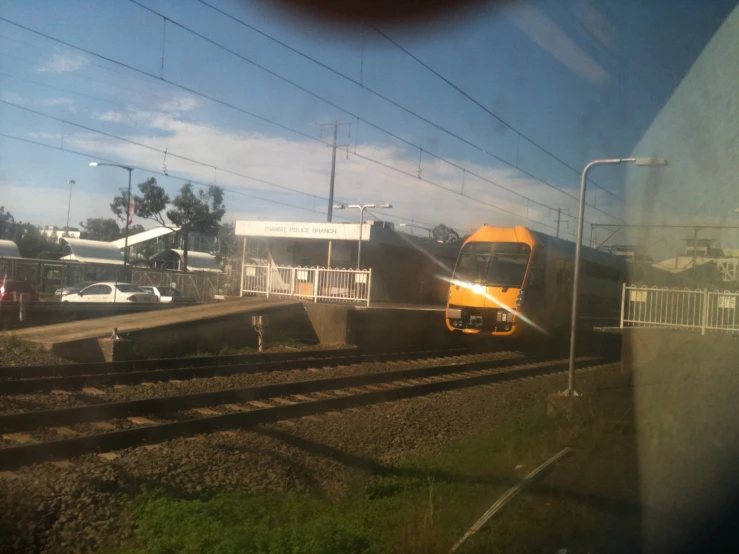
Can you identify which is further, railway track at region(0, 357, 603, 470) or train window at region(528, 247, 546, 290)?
train window at region(528, 247, 546, 290)

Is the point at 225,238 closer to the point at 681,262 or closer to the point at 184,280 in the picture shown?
the point at 184,280

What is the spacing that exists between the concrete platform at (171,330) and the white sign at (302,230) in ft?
25.5

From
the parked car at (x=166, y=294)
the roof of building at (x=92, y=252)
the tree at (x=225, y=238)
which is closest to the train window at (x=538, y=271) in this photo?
the parked car at (x=166, y=294)

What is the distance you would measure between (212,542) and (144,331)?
11.6 metres

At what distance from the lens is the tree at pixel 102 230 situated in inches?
2950

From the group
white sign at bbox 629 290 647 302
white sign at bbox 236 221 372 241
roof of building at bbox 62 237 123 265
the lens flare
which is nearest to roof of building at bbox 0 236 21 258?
roof of building at bbox 62 237 123 265

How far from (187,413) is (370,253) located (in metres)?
20.9

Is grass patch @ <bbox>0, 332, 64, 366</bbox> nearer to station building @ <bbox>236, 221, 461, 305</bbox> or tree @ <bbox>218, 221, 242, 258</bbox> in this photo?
station building @ <bbox>236, 221, 461, 305</bbox>

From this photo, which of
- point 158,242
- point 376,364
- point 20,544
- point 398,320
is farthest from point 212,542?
point 158,242

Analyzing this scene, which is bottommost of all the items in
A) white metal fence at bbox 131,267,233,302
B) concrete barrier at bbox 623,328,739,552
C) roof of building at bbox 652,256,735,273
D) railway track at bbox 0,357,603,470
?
railway track at bbox 0,357,603,470

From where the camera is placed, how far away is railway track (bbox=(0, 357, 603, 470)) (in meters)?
7.50

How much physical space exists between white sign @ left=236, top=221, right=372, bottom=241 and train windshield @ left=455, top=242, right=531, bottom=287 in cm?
908

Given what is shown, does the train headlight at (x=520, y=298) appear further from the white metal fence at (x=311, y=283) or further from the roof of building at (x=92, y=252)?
the roof of building at (x=92, y=252)

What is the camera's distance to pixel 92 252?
4916 centimetres
